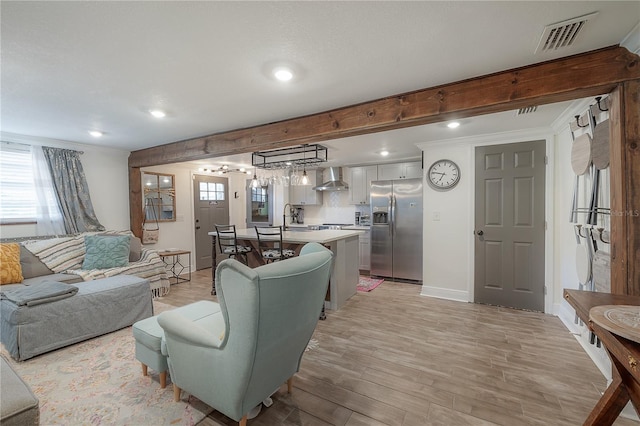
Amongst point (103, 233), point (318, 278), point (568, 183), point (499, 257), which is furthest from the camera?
point (103, 233)

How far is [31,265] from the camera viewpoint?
338 cm

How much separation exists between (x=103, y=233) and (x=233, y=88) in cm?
347

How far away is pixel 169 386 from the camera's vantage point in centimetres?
205

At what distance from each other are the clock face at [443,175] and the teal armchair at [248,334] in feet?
9.69

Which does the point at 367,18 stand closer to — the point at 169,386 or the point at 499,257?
the point at 169,386

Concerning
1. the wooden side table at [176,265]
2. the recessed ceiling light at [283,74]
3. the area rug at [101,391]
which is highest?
the recessed ceiling light at [283,74]

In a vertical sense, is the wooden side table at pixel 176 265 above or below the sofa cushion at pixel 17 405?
below

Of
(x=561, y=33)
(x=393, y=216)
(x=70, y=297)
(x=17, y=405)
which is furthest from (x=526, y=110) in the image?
(x=70, y=297)

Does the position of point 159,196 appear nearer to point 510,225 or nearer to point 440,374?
point 440,374

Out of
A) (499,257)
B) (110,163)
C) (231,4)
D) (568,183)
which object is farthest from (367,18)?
(110,163)

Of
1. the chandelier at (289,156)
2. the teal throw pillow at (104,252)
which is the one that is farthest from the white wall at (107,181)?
the chandelier at (289,156)

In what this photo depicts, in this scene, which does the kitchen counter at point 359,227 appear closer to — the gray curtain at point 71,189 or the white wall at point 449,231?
the white wall at point 449,231

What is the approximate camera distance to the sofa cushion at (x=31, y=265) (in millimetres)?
3328

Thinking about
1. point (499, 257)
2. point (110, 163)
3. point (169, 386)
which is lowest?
point (169, 386)
